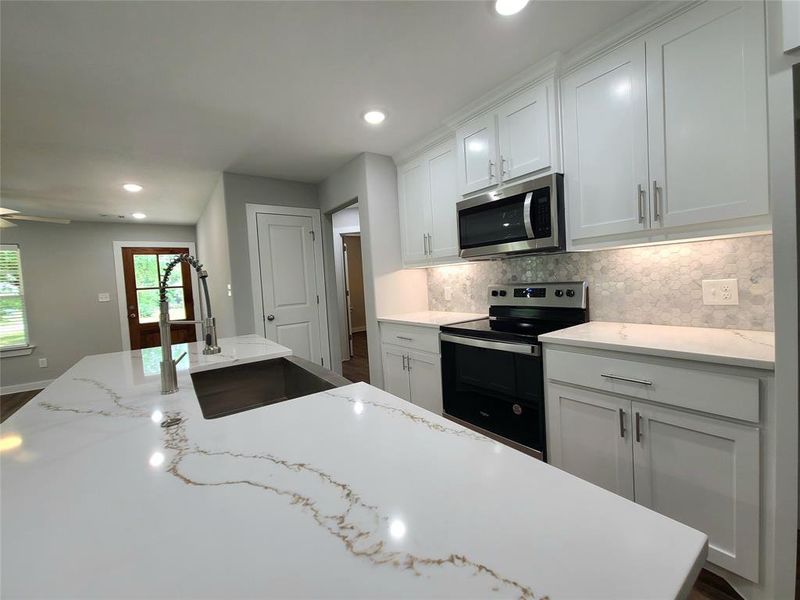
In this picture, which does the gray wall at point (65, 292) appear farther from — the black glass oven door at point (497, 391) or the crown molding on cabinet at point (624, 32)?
the crown molding on cabinet at point (624, 32)

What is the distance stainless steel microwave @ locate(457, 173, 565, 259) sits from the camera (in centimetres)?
191

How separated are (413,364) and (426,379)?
0.17 m

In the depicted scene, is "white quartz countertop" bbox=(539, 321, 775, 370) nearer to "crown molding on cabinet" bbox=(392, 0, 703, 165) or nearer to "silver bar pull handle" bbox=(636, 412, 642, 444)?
"silver bar pull handle" bbox=(636, 412, 642, 444)

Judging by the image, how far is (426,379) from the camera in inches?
103

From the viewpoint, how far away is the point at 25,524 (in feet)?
1.80

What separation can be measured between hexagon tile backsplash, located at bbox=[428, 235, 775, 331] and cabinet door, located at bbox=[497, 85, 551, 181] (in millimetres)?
609

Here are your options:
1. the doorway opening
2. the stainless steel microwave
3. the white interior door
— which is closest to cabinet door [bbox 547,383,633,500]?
the stainless steel microwave

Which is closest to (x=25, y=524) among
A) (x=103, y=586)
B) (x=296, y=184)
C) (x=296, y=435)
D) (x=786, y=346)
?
(x=103, y=586)

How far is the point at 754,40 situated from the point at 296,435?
2040mm

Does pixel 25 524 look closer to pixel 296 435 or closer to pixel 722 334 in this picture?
pixel 296 435

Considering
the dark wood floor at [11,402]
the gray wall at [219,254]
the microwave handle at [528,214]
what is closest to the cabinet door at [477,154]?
the microwave handle at [528,214]

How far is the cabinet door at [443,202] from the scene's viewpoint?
2.62m

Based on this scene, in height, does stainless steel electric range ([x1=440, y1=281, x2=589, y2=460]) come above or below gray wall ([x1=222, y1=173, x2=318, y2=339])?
below

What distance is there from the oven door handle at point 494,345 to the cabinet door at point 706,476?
49cm
